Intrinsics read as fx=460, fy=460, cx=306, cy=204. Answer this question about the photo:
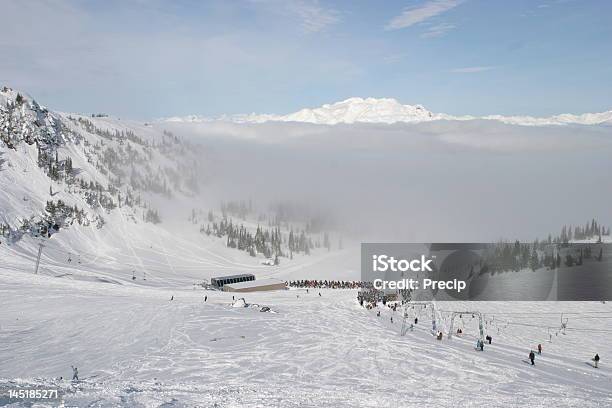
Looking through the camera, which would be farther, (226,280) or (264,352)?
(226,280)

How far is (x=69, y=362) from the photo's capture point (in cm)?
3441

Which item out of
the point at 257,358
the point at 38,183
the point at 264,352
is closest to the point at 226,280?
the point at 264,352

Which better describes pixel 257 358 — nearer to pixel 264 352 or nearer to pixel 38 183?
pixel 264 352

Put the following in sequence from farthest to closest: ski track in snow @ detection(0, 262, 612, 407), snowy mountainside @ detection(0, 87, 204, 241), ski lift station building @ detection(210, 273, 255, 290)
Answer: snowy mountainside @ detection(0, 87, 204, 241)
ski lift station building @ detection(210, 273, 255, 290)
ski track in snow @ detection(0, 262, 612, 407)

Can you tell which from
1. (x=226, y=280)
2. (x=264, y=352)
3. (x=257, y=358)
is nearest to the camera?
(x=257, y=358)

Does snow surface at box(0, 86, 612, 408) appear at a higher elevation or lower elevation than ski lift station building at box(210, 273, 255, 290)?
higher

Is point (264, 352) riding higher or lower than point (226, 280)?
higher

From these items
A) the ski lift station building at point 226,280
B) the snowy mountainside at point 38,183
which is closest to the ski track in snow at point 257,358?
the ski lift station building at point 226,280

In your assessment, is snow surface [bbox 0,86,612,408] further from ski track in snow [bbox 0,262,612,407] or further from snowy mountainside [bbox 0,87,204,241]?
snowy mountainside [bbox 0,87,204,241]

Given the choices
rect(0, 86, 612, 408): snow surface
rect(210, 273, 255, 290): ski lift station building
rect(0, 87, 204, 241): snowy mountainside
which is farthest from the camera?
rect(0, 87, 204, 241): snowy mountainside

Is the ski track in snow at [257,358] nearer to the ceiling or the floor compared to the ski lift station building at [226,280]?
nearer to the ceiling

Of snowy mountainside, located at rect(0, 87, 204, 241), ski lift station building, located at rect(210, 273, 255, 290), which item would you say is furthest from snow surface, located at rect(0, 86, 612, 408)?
snowy mountainside, located at rect(0, 87, 204, 241)

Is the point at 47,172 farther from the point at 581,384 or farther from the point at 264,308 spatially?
the point at 581,384

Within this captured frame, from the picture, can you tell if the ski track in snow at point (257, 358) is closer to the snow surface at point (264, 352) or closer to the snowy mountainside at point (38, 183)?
the snow surface at point (264, 352)
